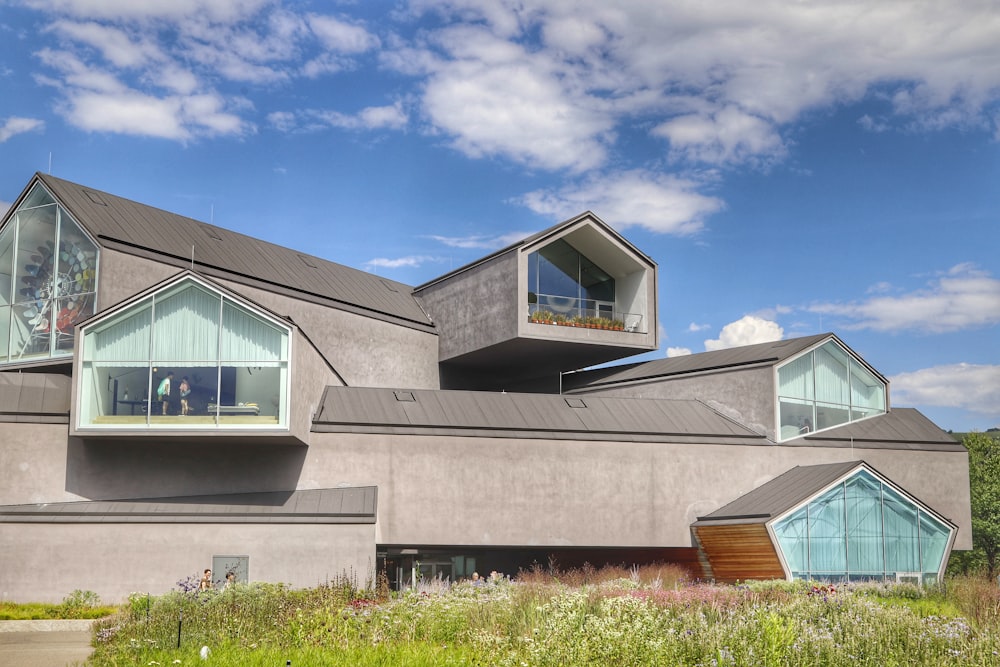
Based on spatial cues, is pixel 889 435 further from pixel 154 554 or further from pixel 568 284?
pixel 154 554

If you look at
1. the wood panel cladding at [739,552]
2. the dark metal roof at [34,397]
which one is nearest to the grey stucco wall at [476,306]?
the wood panel cladding at [739,552]

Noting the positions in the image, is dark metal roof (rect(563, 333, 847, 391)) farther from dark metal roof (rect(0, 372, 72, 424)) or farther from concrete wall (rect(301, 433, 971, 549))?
dark metal roof (rect(0, 372, 72, 424))

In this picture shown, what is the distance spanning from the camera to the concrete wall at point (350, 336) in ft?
97.5

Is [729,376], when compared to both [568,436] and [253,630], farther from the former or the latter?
[253,630]

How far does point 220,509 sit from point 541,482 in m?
9.25

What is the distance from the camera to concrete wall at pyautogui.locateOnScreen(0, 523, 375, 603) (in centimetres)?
2406

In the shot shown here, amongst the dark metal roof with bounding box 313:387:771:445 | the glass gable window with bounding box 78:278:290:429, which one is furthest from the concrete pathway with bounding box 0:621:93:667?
the dark metal roof with bounding box 313:387:771:445

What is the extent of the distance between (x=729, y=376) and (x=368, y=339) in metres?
12.6

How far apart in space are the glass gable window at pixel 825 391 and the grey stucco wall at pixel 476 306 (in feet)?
30.7

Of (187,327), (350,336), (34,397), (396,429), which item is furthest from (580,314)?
(34,397)

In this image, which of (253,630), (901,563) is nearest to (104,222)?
(253,630)

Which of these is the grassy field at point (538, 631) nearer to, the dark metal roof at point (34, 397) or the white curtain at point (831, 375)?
the dark metal roof at point (34, 397)

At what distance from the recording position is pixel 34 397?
26188 mm

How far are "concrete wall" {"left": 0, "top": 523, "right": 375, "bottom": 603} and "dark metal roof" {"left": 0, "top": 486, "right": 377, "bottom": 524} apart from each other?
17cm
